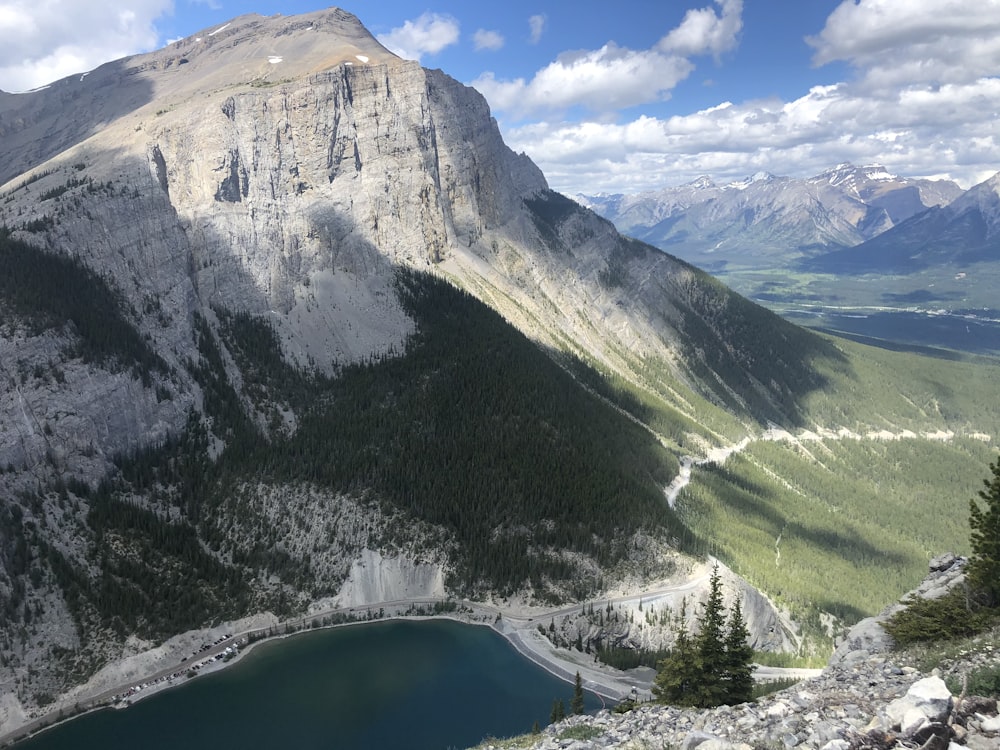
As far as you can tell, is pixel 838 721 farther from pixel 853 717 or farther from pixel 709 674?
pixel 709 674

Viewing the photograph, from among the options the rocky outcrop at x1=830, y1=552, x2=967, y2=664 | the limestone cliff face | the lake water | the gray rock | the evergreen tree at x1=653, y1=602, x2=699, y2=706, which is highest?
the limestone cliff face

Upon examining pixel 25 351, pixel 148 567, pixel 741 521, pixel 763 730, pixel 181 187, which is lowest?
pixel 741 521

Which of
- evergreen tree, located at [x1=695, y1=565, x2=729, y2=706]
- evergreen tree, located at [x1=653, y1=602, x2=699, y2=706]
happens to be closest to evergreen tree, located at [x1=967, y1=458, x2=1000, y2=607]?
evergreen tree, located at [x1=695, y1=565, x2=729, y2=706]

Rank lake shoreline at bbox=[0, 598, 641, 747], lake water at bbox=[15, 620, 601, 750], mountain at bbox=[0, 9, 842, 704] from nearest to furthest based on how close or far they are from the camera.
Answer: lake water at bbox=[15, 620, 601, 750], lake shoreline at bbox=[0, 598, 641, 747], mountain at bbox=[0, 9, 842, 704]

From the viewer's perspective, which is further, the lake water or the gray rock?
the lake water

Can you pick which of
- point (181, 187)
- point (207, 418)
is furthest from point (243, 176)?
point (207, 418)

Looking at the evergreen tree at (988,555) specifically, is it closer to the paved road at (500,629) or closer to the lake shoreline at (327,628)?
the lake shoreline at (327,628)

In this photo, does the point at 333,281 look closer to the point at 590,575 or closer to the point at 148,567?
the point at 148,567

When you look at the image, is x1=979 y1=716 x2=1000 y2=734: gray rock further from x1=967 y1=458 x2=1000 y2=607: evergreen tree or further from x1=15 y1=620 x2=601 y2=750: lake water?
x1=15 y1=620 x2=601 y2=750: lake water
